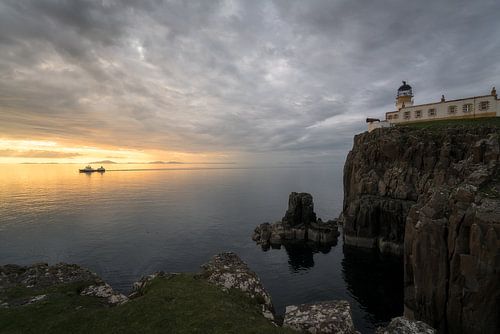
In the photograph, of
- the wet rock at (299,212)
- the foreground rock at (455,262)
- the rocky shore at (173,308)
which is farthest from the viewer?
the wet rock at (299,212)

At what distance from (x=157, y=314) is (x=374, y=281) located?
45953mm

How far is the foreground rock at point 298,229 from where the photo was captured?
70.1 meters

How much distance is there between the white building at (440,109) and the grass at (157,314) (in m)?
82.4

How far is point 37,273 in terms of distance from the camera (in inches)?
1007

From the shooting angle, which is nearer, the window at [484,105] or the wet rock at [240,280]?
the wet rock at [240,280]

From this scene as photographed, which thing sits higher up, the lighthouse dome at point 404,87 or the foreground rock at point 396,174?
the lighthouse dome at point 404,87

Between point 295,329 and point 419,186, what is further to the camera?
point 419,186

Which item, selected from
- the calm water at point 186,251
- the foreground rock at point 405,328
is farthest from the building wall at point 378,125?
the foreground rock at point 405,328

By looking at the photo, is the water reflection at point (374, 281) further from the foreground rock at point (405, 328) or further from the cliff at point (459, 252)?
the foreground rock at point (405, 328)

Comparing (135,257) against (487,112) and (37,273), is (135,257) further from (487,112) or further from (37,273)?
(487,112)

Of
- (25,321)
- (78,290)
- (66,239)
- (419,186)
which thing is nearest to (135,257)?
(66,239)

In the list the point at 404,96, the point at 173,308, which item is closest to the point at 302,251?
the point at 173,308

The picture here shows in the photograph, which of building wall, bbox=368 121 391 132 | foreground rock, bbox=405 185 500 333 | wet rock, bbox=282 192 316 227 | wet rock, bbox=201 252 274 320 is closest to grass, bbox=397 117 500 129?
building wall, bbox=368 121 391 132

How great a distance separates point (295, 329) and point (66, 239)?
73682 mm
